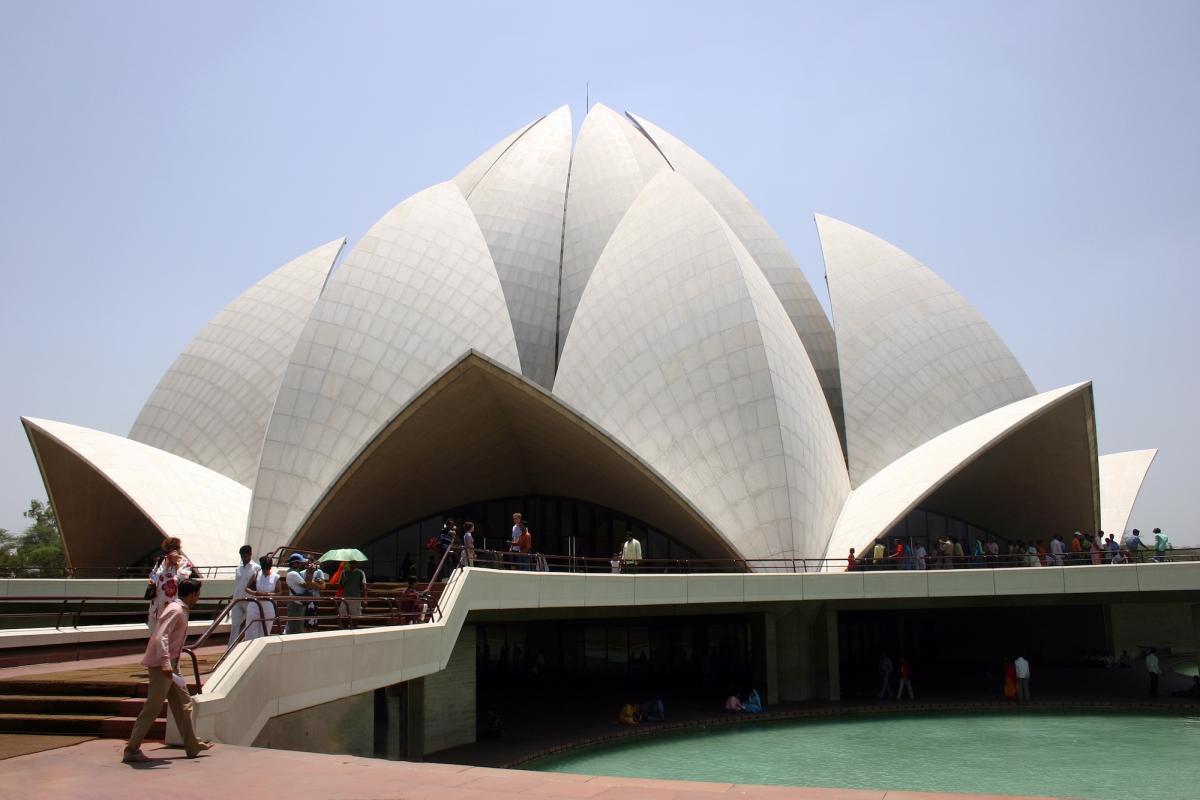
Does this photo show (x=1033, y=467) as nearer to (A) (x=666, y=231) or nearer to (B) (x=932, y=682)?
(B) (x=932, y=682)

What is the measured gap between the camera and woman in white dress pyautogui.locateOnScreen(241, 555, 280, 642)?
349 inches

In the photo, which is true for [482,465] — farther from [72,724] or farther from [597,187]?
[72,724]

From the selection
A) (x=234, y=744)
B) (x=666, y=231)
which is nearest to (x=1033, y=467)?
(x=666, y=231)

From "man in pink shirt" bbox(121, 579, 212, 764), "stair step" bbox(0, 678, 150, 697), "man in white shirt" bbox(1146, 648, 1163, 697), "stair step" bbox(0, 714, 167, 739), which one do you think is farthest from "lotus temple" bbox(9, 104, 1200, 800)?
"man in pink shirt" bbox(121, 579, 212, 764)

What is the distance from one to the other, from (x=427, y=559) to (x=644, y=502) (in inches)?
283

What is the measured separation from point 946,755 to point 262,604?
33.6 feet

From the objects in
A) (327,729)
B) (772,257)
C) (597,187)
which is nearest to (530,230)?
(597,187)

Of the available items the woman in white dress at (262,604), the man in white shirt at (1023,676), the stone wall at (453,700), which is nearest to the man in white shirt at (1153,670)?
the man in white shirt at (1023,676)

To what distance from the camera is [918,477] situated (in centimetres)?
2323

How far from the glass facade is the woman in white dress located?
17483mm

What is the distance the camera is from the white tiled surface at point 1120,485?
30047 millimetres

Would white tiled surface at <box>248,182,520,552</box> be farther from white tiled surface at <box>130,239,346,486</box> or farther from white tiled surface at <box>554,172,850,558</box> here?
white tiled surface at <box>130,239,346,486</box>

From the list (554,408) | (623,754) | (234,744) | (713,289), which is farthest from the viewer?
(713,289)

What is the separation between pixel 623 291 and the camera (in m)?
26.6
